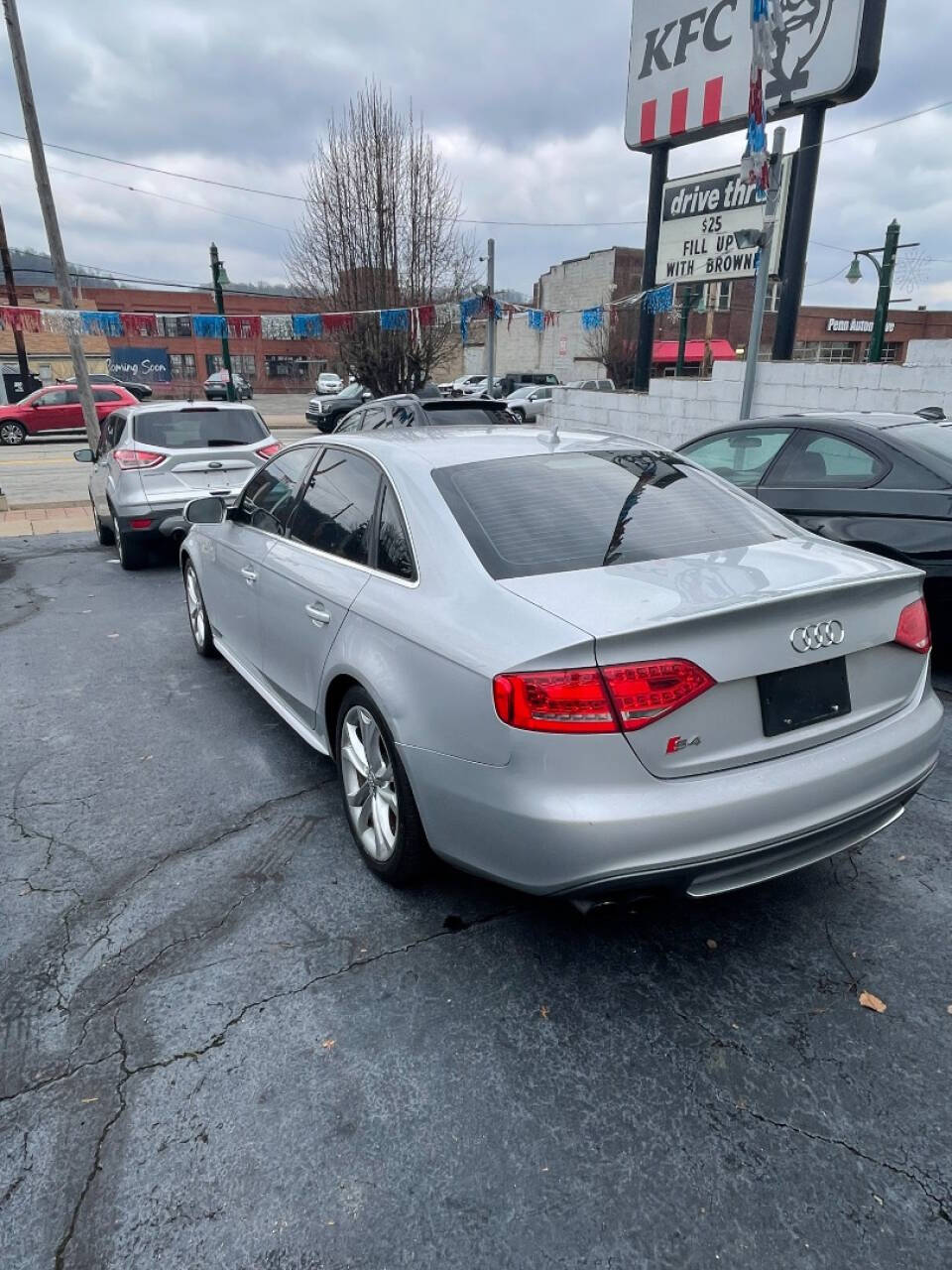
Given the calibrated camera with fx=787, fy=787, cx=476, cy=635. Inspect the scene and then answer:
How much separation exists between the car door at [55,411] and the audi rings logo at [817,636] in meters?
27.3

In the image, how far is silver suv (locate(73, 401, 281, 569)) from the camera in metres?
7.77

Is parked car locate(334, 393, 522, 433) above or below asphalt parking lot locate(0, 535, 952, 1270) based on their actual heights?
above

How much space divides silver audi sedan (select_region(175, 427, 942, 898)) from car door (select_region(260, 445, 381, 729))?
0.06 feet

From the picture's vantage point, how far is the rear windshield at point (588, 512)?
8.61 feet

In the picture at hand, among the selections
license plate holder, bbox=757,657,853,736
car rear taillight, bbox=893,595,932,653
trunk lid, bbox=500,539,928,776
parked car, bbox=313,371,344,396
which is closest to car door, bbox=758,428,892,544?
car rear taillight, bbox=893,595,932,653

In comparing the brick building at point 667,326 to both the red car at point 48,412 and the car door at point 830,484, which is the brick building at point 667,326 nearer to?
the red car at point 48,412

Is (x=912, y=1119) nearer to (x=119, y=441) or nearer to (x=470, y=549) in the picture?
(x=470, y=549)

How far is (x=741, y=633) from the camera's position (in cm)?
219

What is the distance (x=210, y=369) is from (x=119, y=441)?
58137mm

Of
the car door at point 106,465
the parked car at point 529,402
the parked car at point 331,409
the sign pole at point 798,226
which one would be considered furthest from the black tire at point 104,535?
the parked car at point 529,402

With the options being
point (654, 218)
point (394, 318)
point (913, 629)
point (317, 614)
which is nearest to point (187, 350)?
point (394, 318)

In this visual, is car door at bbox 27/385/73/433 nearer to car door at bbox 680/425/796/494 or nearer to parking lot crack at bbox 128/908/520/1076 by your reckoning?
car door at bbox 680/425/796/494

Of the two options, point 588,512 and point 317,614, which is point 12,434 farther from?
point 588,512

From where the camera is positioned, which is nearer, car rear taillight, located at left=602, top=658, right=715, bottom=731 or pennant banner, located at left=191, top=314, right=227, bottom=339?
car rear taillight, located at left=602, top=658, right=715, bottom=731
